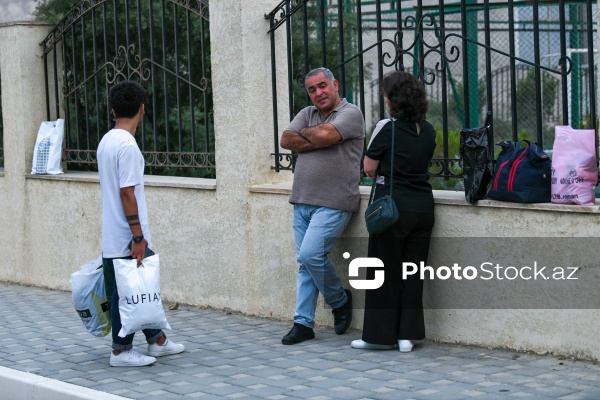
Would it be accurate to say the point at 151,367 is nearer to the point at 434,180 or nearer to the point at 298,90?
the point at 434,180

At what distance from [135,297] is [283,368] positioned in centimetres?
96

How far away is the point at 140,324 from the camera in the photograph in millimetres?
6438

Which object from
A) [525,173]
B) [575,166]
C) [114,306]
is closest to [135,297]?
[114,306]

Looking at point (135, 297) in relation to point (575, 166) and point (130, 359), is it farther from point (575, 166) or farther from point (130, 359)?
point (575, 166)

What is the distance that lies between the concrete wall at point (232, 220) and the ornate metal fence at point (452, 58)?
251 millimetres

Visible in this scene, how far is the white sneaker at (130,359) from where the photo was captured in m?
6.62

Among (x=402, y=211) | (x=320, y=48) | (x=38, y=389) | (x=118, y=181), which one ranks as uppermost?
(x=320, y=48)

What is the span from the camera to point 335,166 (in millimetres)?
7047

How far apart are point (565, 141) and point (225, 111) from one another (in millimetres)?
3040

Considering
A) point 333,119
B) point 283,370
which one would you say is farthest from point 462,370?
point 333,119

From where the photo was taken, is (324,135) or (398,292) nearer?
(398,292)

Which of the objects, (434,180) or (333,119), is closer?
(333,119)

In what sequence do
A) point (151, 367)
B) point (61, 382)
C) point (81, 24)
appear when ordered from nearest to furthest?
point (61, 382)
point (151, 367)
point (81, 24)

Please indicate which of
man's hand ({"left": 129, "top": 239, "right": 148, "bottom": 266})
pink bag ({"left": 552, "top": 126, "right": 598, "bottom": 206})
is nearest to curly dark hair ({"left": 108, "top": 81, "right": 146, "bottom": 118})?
man's hand ({"left": 129, "top": 239, "right": 148, "bottom": 266})
